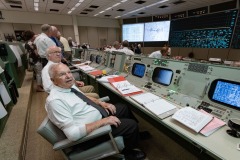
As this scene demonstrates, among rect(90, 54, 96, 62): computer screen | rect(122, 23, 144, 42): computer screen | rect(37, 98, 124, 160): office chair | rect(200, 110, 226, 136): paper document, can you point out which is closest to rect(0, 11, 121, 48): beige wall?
rect(122, 23, 144, 42): computer screen

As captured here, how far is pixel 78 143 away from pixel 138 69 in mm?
1265

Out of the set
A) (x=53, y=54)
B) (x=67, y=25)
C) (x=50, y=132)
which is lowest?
(x=50, y=132)

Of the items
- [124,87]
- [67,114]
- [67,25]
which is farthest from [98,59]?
[67,25]

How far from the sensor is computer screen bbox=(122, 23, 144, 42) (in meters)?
8.85

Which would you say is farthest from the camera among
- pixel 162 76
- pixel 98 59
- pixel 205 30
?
pixel 205 30

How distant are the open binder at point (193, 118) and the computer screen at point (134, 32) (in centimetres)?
828

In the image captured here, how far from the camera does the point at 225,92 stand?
1077 mm

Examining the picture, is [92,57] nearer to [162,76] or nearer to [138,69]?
[138,69]

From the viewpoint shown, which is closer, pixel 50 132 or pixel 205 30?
pixel 50 132

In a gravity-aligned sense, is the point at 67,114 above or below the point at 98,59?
below

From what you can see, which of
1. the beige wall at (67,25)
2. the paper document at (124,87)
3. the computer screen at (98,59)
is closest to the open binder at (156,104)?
the paper document at (124,87)

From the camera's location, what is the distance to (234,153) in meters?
0.75

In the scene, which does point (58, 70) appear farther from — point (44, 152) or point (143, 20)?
point (143, 20)

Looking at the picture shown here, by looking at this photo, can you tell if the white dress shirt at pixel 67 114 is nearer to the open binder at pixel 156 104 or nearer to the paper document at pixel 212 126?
the open binder at pixel 156 104
